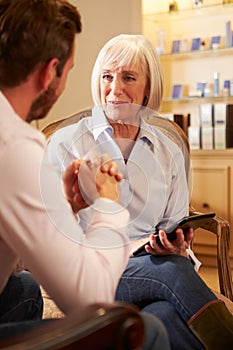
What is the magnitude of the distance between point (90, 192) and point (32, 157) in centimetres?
21

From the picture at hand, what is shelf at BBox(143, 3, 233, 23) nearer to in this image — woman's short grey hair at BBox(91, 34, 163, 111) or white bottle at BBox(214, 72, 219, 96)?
white bottle at BBox(214, 72, 219, 96)

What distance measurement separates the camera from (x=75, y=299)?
0.90 meters

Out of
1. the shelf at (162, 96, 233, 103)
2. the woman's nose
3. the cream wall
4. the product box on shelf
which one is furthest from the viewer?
the shelf at (162, 96, 233, 103)

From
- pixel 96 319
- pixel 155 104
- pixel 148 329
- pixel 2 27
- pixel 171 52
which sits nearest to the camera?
pixel 96 319

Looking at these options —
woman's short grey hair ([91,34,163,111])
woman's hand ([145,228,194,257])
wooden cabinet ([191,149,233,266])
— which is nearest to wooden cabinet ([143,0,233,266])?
wooden cabinet ([191,149,233,266])

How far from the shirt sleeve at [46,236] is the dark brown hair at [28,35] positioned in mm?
140

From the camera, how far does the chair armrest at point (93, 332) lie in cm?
63

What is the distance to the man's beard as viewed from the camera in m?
1.00

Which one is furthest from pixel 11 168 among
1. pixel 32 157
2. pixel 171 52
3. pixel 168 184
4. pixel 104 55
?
pixel 171 52

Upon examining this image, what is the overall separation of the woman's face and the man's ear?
87 centimetres

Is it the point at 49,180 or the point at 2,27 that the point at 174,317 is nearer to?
the point at 49,180

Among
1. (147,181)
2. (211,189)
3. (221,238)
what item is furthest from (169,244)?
(211,189)

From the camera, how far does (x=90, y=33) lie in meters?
3.73

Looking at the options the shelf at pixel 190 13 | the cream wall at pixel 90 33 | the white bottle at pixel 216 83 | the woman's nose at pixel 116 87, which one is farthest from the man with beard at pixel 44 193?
the shelf at pixel 190 13
